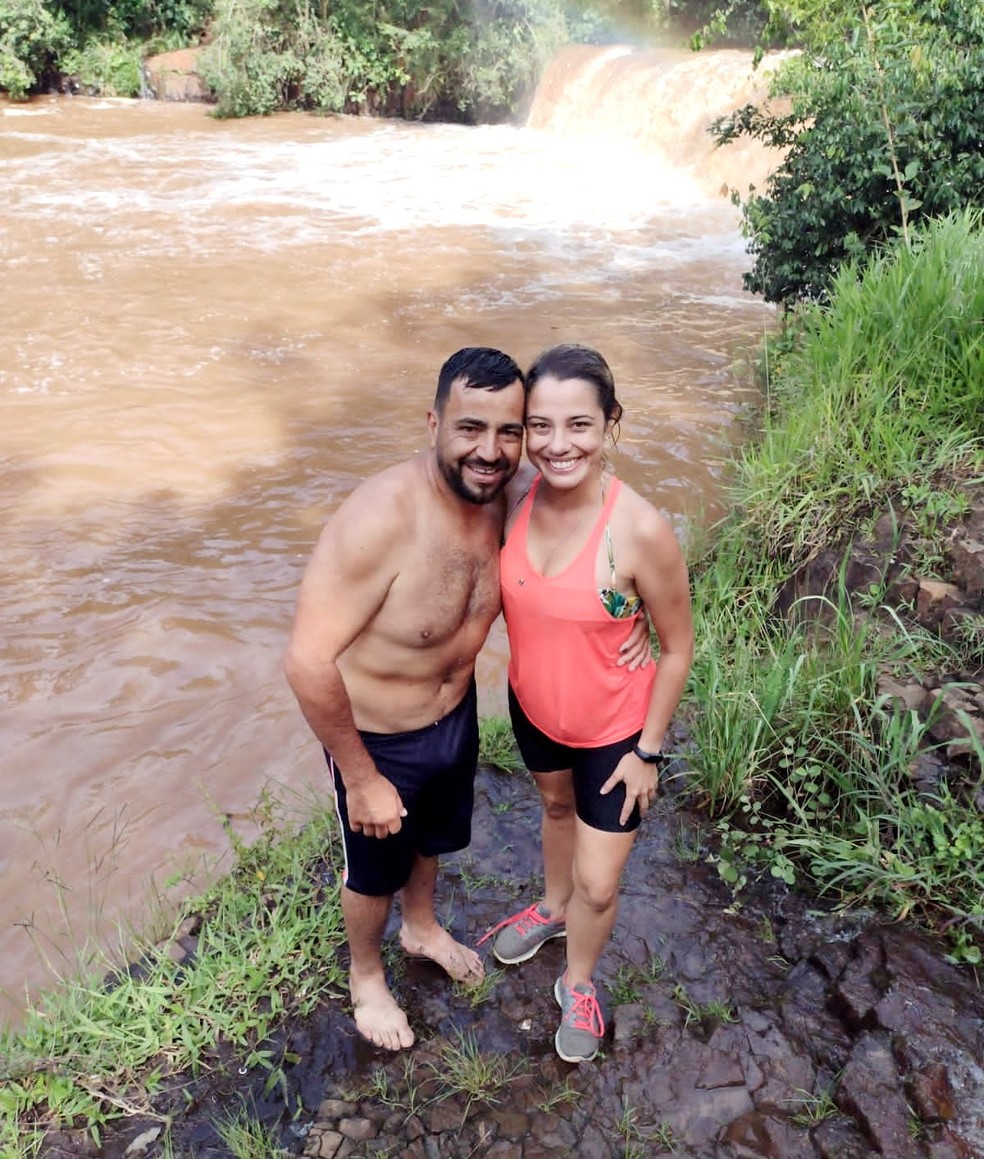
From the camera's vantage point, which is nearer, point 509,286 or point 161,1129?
point 161,1129

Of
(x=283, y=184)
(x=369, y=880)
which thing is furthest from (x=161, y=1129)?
(x=283, y=184)

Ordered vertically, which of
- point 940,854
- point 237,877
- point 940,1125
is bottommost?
point 237,877

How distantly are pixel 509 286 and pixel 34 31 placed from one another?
1583cm

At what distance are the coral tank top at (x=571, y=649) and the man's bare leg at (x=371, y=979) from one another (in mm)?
664

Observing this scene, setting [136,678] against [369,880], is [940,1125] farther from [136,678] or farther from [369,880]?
[136,678]

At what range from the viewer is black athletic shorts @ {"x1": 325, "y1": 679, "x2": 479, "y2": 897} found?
230 cm

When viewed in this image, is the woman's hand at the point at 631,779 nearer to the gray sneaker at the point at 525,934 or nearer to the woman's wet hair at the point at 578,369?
the gray sneaker at the point at 525,934

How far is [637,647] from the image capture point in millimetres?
2211

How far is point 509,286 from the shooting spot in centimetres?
933

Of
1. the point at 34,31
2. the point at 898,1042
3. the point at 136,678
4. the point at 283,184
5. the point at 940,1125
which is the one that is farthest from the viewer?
the point at 34,31

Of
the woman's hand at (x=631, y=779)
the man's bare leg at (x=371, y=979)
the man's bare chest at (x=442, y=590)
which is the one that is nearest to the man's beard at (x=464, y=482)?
the man's bare chest at (x=442, y=590)

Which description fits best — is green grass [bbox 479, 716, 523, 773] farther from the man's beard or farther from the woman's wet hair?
the woman's wet hair

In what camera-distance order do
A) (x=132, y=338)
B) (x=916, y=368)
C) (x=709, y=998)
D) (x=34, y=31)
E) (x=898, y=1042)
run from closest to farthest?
(x=898, y=1042), (x=709, y=998), (x=916, y=368), (x=132, y=338), (x=34, y=31)

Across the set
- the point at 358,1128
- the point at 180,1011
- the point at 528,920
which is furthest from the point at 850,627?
the point at 180,1011
